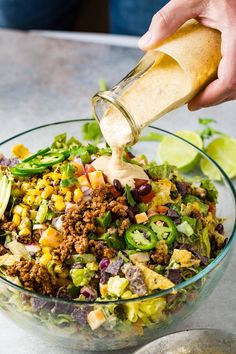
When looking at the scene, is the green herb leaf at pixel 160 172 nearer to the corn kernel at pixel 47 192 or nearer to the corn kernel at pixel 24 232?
the corn kernel at pixel 47 192

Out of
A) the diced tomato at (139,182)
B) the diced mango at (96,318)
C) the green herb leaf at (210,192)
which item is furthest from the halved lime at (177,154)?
the diced mango at (96,318)

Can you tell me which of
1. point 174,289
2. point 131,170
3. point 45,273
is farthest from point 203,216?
point 45,273

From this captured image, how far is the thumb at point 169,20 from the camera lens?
233 centimetres

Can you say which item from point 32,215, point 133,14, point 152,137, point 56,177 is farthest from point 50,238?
point 133,14

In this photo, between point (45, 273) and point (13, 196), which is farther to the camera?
point (13, 196)

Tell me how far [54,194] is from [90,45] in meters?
2.16

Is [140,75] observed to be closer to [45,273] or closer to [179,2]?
[179,2]

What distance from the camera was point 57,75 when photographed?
4016 millimetres

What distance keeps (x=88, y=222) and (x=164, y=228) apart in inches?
11.3

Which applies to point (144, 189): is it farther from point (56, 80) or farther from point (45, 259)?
point (56, 80)

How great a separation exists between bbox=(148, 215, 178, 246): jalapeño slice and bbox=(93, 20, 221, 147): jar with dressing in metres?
0.31

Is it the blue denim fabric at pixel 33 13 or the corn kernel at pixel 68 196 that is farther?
the blue denim fabric at pixel 33 13

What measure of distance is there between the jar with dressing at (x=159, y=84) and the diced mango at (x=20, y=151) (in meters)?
0.46

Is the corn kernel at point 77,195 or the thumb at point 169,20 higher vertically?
the thumb at point 169,20
